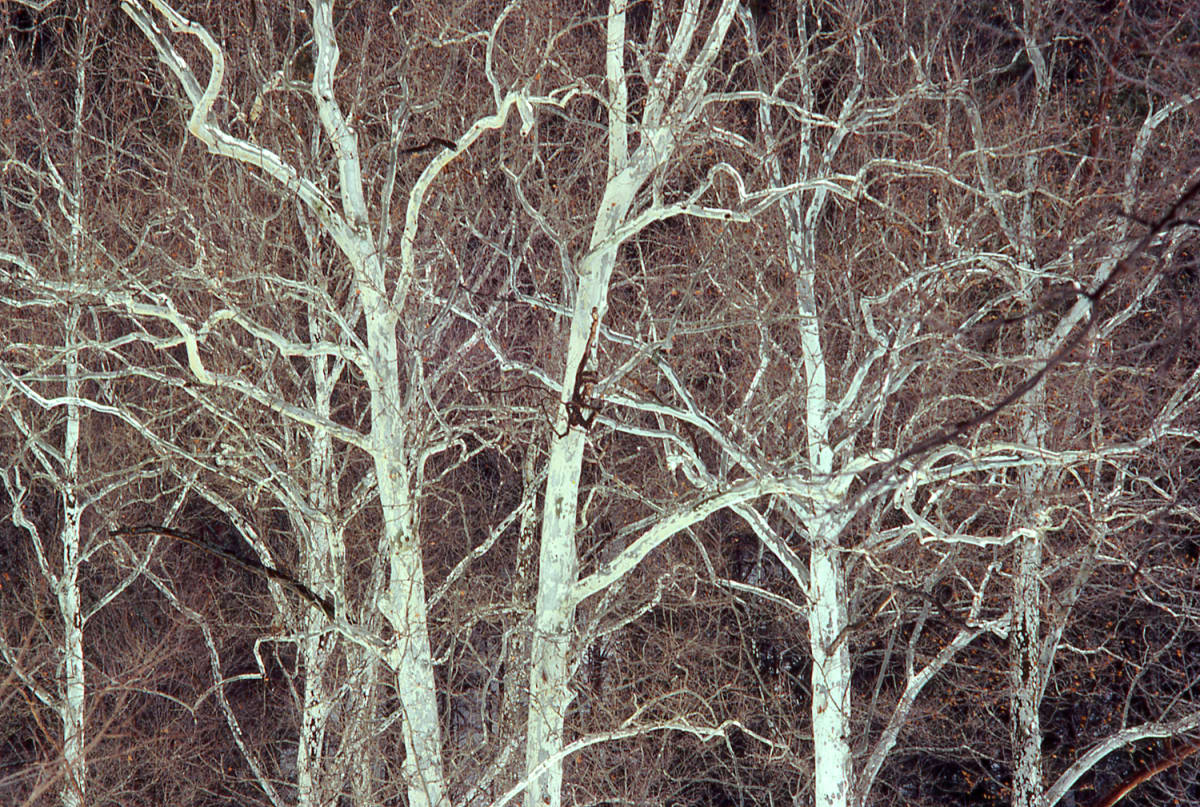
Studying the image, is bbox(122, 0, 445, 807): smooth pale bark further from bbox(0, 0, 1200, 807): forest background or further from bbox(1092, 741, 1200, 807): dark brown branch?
bbox(1092, 741, 1200, 807): dark brown branch

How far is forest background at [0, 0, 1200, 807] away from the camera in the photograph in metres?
8.08

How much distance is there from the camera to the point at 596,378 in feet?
26.7

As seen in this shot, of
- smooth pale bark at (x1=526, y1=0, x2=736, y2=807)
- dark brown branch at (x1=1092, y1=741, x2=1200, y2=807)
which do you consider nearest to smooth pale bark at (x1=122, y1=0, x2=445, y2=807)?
smooth pale bark at (x1=526, y1=0, x2=736, y2=807)

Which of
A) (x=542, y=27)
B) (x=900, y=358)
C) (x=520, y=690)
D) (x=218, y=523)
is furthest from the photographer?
(x=218, y=523)

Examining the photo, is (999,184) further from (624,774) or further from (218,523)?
(218,523)

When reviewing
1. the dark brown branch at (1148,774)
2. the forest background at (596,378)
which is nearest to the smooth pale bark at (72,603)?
the forest background at (596,378)

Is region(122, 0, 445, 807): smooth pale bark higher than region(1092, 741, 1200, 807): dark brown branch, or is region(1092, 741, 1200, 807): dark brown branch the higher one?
region(122, 0, 445, 807): smooth pale bark

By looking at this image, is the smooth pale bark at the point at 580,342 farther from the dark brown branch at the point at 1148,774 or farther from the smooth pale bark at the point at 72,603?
the dark brown branch at the point at 1148,774

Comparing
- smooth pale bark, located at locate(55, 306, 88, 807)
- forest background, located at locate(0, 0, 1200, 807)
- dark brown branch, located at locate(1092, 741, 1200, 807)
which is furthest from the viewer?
smooth pale bark, located at locate(55, 306, 88, 807)

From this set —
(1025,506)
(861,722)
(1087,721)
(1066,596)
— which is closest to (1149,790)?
(1087,721)

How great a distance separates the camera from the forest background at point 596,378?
26.5 feet

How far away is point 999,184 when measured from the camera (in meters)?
10.9

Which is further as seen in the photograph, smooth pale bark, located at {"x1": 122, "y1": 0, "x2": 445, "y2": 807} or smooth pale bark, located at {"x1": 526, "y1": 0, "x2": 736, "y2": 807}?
smooth pale bark, located at {"x1": 526, "y1": 0, "x2": 736, "y2": 807}

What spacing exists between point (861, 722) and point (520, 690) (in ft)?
17.8
